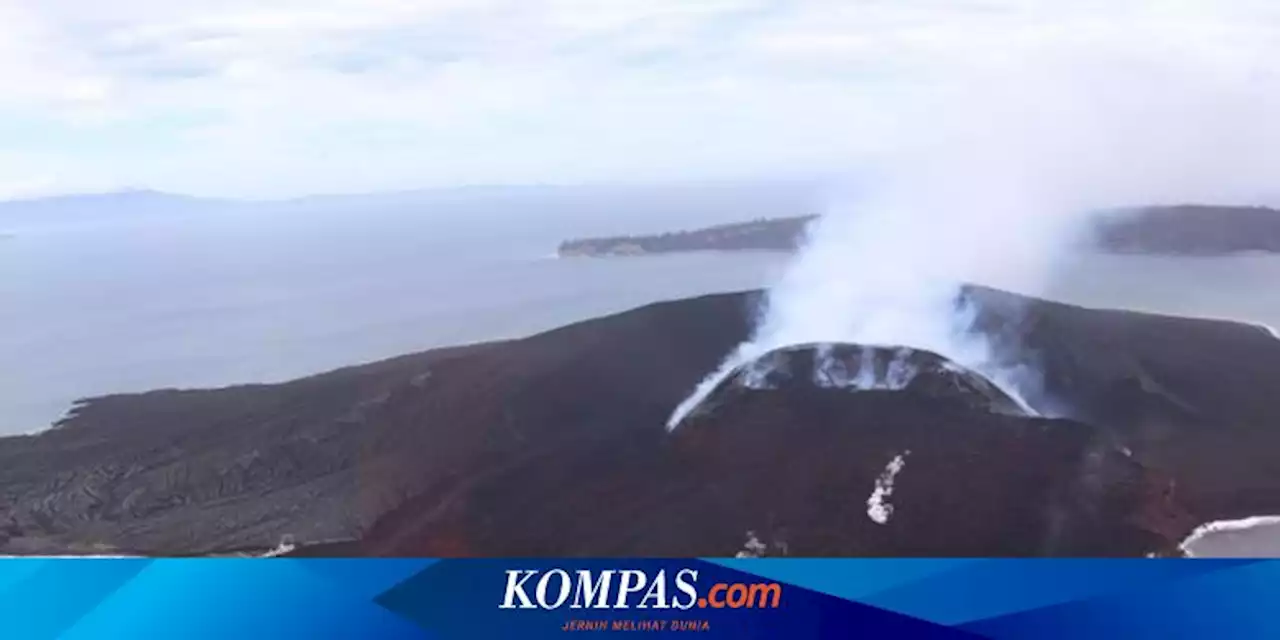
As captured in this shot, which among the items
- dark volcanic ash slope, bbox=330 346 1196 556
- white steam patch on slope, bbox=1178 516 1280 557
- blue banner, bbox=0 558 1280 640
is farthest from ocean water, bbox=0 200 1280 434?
blue banner, bbox=0 558 1280 640

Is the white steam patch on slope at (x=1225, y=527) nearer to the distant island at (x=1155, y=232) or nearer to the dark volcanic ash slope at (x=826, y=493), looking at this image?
the dark volcanic ash slope at (x=826, y=493)

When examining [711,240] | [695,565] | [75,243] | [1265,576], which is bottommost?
[1265,576]

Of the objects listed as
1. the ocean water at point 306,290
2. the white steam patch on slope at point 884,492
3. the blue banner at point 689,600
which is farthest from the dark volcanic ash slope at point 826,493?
the ocean water at point 306,290

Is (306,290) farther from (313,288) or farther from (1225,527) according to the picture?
(1225,527)

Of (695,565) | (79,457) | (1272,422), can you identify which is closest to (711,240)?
(695,565)

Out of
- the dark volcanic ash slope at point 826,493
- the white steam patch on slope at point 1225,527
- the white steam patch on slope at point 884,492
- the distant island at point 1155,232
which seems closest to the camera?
the white steam patch on slope at point 1225,527

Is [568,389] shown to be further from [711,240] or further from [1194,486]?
[1194,486]

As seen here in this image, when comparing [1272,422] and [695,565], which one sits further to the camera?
[1272,422]
